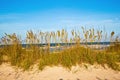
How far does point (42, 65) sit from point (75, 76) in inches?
45.5

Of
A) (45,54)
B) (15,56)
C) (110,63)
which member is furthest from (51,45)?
(110,63)

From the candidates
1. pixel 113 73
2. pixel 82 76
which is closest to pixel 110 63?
pixel 113 73

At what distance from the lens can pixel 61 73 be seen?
4.04 meters

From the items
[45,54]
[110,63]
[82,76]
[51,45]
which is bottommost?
[82,76]

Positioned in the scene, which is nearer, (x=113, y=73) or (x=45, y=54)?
(x=113, y=73)

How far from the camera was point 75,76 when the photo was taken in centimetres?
384

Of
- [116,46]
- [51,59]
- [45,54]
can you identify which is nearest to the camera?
[51,59]

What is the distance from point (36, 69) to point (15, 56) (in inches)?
39.5

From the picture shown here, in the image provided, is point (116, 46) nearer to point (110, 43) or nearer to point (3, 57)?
point (110, 43)

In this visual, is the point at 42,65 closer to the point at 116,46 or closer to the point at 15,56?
the point at 15,56

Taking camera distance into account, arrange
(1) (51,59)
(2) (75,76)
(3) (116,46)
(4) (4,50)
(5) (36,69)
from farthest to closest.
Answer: (3) (116,46) < (4) (4,50) < (1) (51,59) < (5) (36,69) < (2) (75,76)

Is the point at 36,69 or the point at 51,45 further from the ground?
the point at 51,45

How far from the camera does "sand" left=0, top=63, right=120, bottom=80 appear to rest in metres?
3.72

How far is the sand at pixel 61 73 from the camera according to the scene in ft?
12.2
